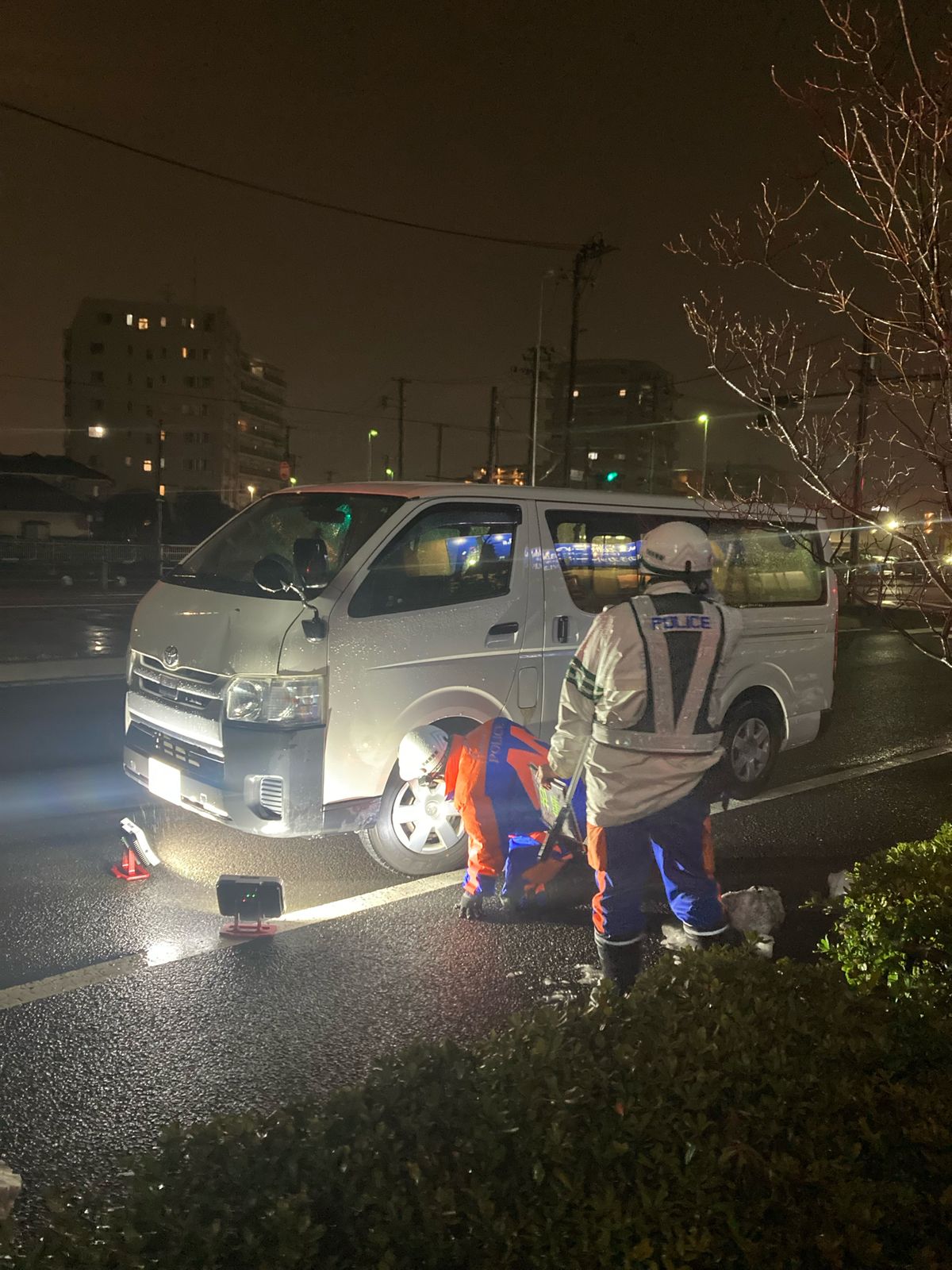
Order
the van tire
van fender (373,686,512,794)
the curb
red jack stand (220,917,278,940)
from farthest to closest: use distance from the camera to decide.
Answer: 1. the curb
2. the van tire
3. van fender (373,686,512,794)
4. red jack stand (220,917,278,940)

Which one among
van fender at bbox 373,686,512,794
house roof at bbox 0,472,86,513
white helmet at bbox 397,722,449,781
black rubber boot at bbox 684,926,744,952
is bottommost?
black rubber boot at bbox 684,926,744,952

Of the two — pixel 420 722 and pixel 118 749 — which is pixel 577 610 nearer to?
pixel 420 722

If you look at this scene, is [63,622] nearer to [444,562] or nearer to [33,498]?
[444,562]

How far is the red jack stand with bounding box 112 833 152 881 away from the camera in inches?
209

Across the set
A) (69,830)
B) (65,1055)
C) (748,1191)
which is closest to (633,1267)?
(748,1191)

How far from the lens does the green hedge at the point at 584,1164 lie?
1.68 metres

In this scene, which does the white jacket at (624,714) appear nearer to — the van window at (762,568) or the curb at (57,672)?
the van window at (762,568)

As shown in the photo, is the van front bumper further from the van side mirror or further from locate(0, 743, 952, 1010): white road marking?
the van side mirror

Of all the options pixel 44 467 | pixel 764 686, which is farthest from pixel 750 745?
pixel 44 467

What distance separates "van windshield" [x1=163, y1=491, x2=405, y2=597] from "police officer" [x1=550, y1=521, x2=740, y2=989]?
196 centimetres

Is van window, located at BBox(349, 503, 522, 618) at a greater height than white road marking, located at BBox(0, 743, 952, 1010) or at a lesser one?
greater

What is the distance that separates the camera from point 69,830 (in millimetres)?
6148

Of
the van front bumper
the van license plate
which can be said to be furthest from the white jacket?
the van license plate

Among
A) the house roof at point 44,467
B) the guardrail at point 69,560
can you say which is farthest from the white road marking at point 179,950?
the house roof at point 44,467
